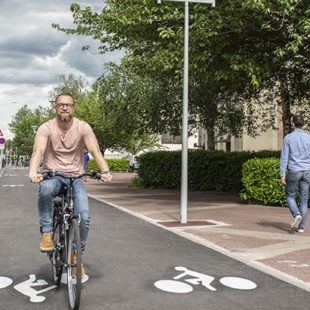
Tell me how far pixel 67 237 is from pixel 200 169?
15.7 m

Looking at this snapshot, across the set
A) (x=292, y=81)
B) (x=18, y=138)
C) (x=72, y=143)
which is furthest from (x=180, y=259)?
(x=18, y=138)

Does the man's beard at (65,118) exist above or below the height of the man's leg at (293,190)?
above

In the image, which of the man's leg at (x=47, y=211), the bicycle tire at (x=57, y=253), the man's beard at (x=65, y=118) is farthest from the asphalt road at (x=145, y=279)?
the man's beard at (x=65, y=118)

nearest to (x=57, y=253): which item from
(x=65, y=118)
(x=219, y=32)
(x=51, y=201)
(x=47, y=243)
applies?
(x=47, y=243)

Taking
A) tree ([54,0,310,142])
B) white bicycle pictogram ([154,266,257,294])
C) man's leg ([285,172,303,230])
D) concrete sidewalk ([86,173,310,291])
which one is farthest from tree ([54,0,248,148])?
white bicycle pictogram ([154,266,257,294])

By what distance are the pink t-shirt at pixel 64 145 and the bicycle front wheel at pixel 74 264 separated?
0.60 metres

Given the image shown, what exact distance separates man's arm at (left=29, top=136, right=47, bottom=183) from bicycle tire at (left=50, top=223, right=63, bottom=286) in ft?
1.96

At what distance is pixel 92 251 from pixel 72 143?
2479 millimetres

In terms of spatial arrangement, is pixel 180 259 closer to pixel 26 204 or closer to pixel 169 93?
pixel 26 204

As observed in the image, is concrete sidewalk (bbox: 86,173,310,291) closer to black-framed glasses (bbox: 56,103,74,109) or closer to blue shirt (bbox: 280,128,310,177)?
blue shirt (bbox: 280,128,310,177)

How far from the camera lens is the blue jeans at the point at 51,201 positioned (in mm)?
4828

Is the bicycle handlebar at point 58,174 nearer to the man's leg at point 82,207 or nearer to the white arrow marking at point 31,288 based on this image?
the man's leg at point 82,207

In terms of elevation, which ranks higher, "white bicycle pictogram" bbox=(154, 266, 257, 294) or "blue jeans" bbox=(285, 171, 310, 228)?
"blue jeans" bbox=(285, 171, 310, 228)

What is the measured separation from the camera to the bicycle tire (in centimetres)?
496
